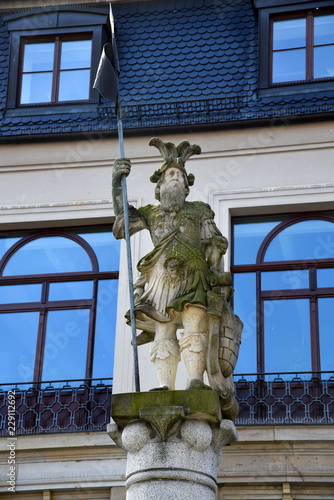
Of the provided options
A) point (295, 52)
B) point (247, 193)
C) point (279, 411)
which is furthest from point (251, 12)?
point (279, 411)

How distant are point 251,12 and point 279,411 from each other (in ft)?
20.1

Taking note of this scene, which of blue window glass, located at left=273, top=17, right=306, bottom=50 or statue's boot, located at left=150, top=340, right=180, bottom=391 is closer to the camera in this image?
statue's boot, located at left=150, top=340, right=180, bottom=391

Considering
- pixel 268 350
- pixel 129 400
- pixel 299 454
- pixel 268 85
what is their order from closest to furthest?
pixel 129 400
pixel 299 454
pixel 268 350
pixel 268 85

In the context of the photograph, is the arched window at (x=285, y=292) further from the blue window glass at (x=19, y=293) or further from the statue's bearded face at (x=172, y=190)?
the statue's bearded face at (x=172, y=190)

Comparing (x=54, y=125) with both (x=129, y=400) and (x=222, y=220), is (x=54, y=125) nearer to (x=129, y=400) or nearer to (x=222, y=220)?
(x=222, y=220)

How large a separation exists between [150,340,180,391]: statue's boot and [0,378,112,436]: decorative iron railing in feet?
14.3

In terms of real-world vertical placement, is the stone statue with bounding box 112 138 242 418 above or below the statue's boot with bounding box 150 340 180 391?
above

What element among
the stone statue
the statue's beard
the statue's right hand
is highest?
the statue's right hand

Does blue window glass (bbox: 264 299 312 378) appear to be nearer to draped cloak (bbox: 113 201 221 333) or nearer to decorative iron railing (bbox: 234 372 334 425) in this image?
decorative iron railing (bbox: 234 372 334 425)

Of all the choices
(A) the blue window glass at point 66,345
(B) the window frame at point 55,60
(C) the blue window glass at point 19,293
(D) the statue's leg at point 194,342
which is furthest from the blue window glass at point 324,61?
(D) the statue's leg at point 194,342

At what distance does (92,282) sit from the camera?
54.6 ft

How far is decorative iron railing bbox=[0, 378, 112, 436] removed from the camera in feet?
50.8

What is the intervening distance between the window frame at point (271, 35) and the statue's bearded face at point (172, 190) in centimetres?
551

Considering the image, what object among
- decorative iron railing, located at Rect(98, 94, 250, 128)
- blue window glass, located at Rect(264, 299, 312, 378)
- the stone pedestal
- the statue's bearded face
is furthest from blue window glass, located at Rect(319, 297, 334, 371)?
the stone pedestal
